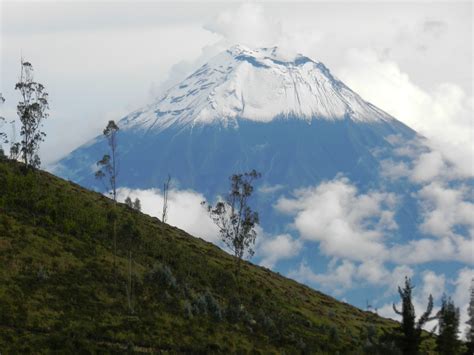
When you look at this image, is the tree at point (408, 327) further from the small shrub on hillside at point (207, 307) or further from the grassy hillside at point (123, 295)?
the small shrub on hillside at point (207, 307)

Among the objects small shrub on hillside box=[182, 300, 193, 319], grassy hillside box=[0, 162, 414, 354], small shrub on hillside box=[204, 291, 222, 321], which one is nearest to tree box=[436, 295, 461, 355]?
grassy hillside box=[0, 162, 414, 354]

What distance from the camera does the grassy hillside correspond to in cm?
4441

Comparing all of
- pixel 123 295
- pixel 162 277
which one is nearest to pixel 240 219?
pixel 162 277

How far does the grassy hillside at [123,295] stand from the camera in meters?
44.4

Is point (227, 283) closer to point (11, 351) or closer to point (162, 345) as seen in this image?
point (162, 345)

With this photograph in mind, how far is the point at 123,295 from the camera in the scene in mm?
55281

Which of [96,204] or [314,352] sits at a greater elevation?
[96,204]

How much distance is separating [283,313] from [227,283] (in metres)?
7.30

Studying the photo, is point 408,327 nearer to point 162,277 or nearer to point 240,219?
point 162,277

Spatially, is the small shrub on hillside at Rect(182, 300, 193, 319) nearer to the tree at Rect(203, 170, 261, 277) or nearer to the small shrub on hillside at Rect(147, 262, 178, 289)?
the small shrub on hillside at Rect(147, 262, 178, 289)

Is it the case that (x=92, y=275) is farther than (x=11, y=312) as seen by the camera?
Yes

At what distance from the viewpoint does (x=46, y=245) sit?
59719 mm

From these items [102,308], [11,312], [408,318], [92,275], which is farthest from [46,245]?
[408,318]

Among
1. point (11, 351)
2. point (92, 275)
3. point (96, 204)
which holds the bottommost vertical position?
point (11, 351)
